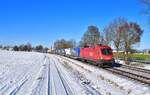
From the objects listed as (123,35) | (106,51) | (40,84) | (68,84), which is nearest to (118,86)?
(68,84)

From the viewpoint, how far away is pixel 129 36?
51594mm

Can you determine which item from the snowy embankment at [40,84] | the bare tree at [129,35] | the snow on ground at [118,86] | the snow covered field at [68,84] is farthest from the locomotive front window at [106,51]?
the snow on ground at [118,86]

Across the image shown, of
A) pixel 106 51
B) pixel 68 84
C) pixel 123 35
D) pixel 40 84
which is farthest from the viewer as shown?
pixel 123 35

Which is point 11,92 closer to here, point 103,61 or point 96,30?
point 103,61

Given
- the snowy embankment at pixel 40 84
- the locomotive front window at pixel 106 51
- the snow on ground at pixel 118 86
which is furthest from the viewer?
the locomotive front window at pixel 106 51

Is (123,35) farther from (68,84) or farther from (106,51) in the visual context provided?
(68,84)

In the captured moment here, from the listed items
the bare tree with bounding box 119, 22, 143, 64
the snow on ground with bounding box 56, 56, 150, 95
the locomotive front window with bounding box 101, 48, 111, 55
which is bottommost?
the snow on ground with bounding box 56, 56, 150, 95

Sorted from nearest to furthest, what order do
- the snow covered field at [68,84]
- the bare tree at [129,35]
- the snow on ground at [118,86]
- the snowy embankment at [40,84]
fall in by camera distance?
the snowy embankment at [40,84] → the snow covered field at [68,84] → the snow on ground at [118,86] → the bare tree at [129,35]

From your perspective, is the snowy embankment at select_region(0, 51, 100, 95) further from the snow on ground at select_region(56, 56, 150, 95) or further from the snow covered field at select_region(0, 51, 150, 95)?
the snow on ground at select_region(56, 56, 150, 95)

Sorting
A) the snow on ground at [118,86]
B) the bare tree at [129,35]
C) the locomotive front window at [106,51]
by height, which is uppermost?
the bare tree at [129,35]

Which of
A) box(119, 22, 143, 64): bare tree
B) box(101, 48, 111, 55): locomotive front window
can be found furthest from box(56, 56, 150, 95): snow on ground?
box(119, 22, 143, 64): bare tree

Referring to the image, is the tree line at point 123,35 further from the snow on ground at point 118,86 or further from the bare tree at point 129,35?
the snow on ground at point 118,86

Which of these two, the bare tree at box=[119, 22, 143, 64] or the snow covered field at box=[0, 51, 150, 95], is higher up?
the bare tree at box=[119, 22, 143, 64]

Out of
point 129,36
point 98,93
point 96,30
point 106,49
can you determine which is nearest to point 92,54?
point 106,49
